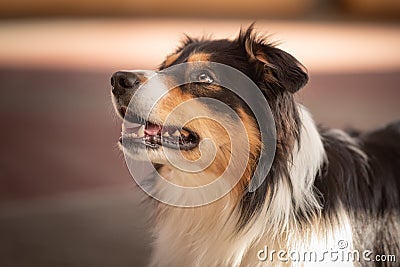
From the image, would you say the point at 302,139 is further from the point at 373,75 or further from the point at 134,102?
the point at 373,75

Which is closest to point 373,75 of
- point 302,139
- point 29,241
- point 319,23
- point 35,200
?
point 319,23

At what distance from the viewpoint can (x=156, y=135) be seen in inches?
81.2

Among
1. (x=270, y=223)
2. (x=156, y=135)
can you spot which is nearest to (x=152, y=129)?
(x=156, y=135)

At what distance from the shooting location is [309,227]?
212 cm

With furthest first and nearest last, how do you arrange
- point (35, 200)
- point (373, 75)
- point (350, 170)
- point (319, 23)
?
point (319, 23) → point (373, 75) → point (35, 200) → point (350, 170)

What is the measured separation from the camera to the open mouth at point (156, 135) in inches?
80.5

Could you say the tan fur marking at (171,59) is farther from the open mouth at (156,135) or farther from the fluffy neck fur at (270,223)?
the fluffy neck fur at (270,223)

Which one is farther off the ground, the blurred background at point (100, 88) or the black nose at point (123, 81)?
the blurred background at point (100, 88)

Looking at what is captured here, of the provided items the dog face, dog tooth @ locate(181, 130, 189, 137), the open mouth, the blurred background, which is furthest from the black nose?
the blurred background

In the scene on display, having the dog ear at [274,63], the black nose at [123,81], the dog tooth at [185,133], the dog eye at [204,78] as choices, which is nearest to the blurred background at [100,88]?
the dog ear at [274,63]

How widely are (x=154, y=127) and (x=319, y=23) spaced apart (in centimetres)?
839

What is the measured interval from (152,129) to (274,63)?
1.41 feet

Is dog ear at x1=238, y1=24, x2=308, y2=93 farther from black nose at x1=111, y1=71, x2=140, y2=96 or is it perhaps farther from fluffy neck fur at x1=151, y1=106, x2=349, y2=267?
black nose at x1=111, y1=71, x2=140, y2=96

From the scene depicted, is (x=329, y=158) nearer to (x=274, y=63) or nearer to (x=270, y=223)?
(x=270, y=223)
